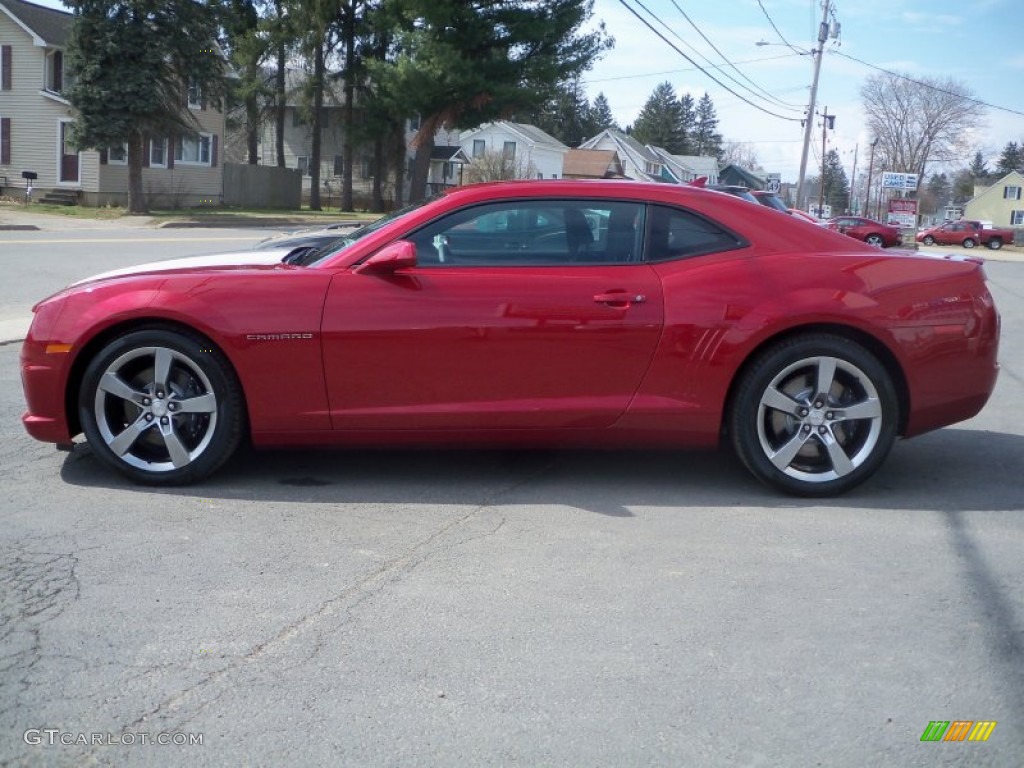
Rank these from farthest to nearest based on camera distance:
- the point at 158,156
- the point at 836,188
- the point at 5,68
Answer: the point at 836,188 → the point at 158,156 → the point at 5,68

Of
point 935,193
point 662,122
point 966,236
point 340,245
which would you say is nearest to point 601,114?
point 662,122

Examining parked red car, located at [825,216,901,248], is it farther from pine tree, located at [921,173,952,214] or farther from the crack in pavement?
pine tree, located at [921,173,952,214]

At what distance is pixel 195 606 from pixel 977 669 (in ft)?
8.78

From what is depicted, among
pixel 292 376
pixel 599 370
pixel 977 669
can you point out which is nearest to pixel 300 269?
pixel 292 376

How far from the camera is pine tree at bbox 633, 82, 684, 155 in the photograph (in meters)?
115

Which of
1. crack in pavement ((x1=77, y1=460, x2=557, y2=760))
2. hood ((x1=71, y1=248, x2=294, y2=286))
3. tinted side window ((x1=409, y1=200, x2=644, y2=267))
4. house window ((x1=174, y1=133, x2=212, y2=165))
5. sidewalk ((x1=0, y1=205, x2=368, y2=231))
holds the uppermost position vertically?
house window ((x1=174, y1=133, x2=212, y2=165))

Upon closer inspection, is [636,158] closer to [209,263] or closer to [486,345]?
[209,263]

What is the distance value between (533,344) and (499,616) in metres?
1.63

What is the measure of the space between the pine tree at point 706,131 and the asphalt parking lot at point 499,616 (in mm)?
125361

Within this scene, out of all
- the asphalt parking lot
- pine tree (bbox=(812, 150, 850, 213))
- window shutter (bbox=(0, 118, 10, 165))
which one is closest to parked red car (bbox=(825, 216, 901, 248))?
window shutter (bbox=(0, 118, 10, 165))

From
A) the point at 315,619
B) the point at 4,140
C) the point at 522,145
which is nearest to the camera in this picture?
the point at 315,619

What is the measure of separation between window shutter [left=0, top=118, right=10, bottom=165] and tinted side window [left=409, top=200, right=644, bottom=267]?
4017 centimetres

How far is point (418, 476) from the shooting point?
560cm

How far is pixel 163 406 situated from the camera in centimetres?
521
